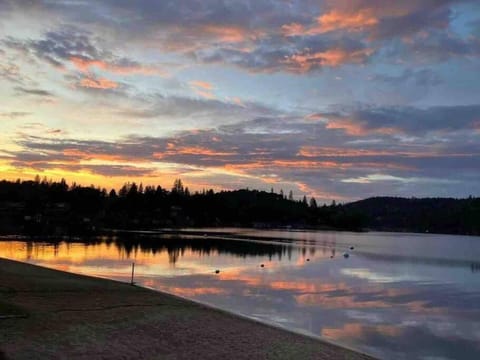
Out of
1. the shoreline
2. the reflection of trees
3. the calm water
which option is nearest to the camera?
the shoreline

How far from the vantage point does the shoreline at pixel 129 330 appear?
43.9 feet

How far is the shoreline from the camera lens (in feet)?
43.9

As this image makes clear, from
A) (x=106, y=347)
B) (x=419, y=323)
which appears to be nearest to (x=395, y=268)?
(x=419, y=323)

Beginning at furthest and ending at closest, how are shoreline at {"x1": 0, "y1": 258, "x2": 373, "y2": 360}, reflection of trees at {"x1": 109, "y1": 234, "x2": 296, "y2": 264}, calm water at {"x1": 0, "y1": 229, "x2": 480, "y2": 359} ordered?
reflection of trees at {"x1": 109, "y1": 234, "x2": 296, "y2": 264}, calm water at {"x1": 0, "y1": 229, "x2": 480, "y2": 359}, shoreline at {"x1": 0, "y1": 258, "x2": 373, "y2": 360}

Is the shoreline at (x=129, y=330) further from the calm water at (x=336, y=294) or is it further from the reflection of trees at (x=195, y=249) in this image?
the reflection of trees at (x=195, y=249)

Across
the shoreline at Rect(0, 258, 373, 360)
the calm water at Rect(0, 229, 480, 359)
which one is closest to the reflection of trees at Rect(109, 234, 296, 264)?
the calm water at Rect(0, 229, 480, 359)

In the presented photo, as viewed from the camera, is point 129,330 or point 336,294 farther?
point 336,294

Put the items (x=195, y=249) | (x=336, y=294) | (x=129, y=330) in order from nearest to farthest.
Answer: (x=129, y=330), (x=336, y=294), (x=195, y=249)

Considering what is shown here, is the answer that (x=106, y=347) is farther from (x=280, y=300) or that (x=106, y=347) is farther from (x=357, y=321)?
(x=280, y=300)

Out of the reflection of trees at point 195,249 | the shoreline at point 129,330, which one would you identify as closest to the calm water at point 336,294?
the shoreline at point 129,330

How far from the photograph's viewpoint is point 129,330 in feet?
53.1

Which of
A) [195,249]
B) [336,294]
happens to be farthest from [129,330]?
[195,249]

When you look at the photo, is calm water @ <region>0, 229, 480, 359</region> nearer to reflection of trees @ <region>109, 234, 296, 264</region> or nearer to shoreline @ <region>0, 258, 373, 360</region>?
shoreline @ <region>0, 258, 373, 360</region>

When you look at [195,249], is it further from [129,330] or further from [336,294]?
[129,330]
